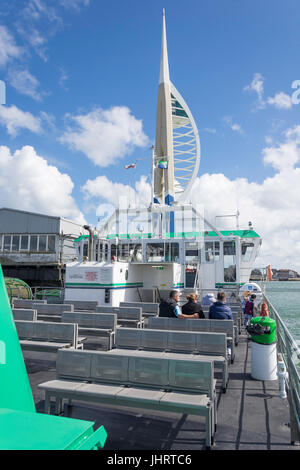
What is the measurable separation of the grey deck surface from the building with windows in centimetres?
3123

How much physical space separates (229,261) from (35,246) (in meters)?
26.9

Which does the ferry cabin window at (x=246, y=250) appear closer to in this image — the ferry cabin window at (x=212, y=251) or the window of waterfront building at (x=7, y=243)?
the ferry cabin window at (x=212, y=251)

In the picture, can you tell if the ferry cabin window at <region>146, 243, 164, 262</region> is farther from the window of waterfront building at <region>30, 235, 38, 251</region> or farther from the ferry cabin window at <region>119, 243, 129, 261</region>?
the window of waterfront building at <region>30, 235, 38, 251</region>

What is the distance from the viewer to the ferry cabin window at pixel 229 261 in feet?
58.3

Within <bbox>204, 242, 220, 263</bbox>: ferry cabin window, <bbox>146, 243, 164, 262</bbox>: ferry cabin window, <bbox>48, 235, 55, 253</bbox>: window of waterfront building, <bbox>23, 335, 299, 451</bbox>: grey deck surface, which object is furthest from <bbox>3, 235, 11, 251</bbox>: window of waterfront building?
<bbox>23, 335, 299, 451</bbox>: grey deck surface

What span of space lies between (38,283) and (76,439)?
35827 mm

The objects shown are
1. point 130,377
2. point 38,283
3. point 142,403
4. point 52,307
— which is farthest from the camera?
point 38,283

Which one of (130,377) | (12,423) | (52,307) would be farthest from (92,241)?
(12,423)

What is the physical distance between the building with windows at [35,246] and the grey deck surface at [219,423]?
102 ft

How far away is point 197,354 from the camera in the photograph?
649 centimetres

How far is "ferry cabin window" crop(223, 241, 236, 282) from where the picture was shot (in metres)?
17.8

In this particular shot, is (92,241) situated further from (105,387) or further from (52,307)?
(105,387)

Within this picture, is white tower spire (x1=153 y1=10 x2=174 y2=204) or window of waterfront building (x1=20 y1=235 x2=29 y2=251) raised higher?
white tower spire (x1=153 y1=10 x2=174 y2=204)

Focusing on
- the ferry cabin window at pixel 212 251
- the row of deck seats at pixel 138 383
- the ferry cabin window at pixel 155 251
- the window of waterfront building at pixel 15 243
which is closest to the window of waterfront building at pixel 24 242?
the window of waterfront building at pixel 15 243
